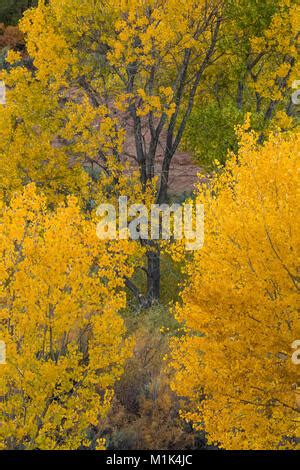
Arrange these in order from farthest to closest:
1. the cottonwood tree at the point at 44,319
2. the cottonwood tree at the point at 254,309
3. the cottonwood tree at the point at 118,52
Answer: the cottonwood tree at the point at 118,52 < the cottonwood tree at the point at 44,319 < the cottonwood tree at the point at 254,309

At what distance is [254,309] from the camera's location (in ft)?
25.4

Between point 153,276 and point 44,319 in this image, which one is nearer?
point 44,319

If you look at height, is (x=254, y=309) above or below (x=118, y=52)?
below

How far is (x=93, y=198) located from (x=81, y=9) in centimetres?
448

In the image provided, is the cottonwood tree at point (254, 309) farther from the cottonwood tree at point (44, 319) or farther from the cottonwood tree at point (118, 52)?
the cottonwood tree at point (118, 52)

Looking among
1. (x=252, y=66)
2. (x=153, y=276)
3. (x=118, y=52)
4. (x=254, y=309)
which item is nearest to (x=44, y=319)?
(x=254, y=309)

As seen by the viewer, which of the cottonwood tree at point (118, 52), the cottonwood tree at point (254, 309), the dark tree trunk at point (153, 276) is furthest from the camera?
the dark tree trunk at point (153, 276)

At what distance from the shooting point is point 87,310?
26.8ft

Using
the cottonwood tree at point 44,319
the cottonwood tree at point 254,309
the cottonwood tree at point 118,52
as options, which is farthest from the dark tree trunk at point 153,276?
the cottonwood tree at point 44,319

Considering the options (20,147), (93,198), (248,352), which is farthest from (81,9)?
(248,352)

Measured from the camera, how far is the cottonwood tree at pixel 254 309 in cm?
755

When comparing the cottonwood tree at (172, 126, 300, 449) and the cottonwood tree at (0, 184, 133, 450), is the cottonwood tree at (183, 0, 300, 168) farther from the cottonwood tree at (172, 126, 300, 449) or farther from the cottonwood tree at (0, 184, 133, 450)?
Answer: the cottonwood tree at (0, 184, 133, 450)

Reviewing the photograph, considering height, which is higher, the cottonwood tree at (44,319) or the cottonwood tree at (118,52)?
the cottonwood tree at (118,52)

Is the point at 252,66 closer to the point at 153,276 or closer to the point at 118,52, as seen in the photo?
the point at 118,52
